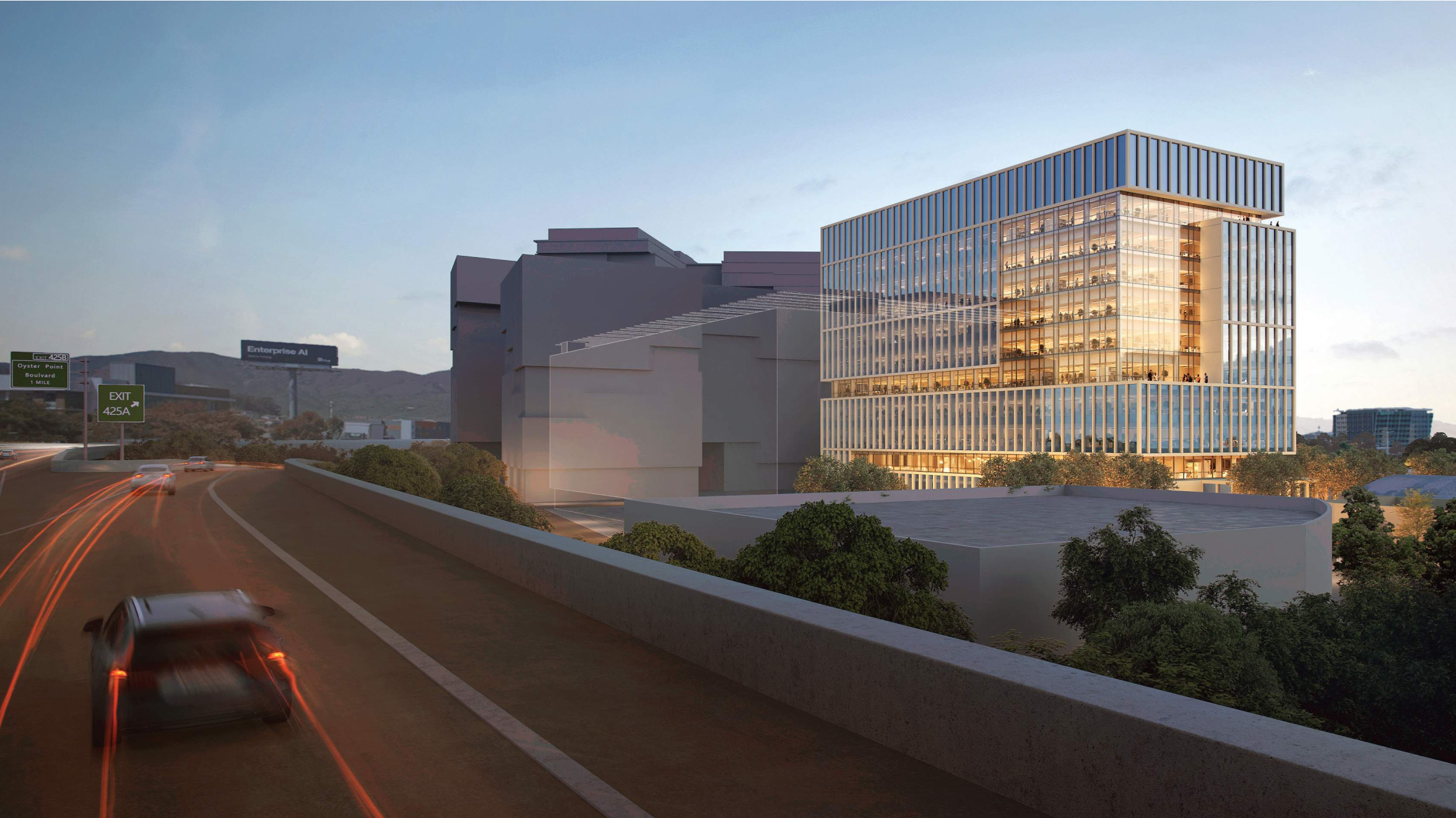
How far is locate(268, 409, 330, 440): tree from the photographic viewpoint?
12975 centimetres

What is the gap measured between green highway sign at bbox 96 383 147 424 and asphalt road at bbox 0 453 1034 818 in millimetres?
51941

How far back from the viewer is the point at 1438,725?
64.8 feet

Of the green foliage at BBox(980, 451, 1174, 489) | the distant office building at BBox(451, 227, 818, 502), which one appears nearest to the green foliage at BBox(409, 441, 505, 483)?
the distant office building at BBox(451, 227, 818, 502)

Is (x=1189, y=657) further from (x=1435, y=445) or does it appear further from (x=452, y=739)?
(x=1435, y=445)

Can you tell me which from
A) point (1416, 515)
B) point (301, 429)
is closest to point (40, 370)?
point (301, 429)

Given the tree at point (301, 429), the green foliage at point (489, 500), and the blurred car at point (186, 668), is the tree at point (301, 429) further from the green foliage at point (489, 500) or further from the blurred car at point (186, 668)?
the blurred car at point (186, 668)

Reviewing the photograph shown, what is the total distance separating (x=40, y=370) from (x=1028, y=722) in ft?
198

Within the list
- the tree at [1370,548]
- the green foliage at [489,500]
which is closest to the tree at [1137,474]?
the tree at [1370,548]

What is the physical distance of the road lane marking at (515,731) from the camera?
4.75 meters

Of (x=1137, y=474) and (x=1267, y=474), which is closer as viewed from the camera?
(x=1137, y=474)

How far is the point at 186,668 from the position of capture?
5508 millimetres

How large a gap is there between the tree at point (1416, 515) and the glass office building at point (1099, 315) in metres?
13.5

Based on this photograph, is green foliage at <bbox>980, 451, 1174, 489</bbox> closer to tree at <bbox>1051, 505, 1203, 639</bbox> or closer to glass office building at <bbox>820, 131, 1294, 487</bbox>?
glass office building at <bbox>820, 131, 1294, 487</bbox>

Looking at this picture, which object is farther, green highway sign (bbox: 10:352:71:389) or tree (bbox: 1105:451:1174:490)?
tree (bbox: 1105:451:1174:490)
